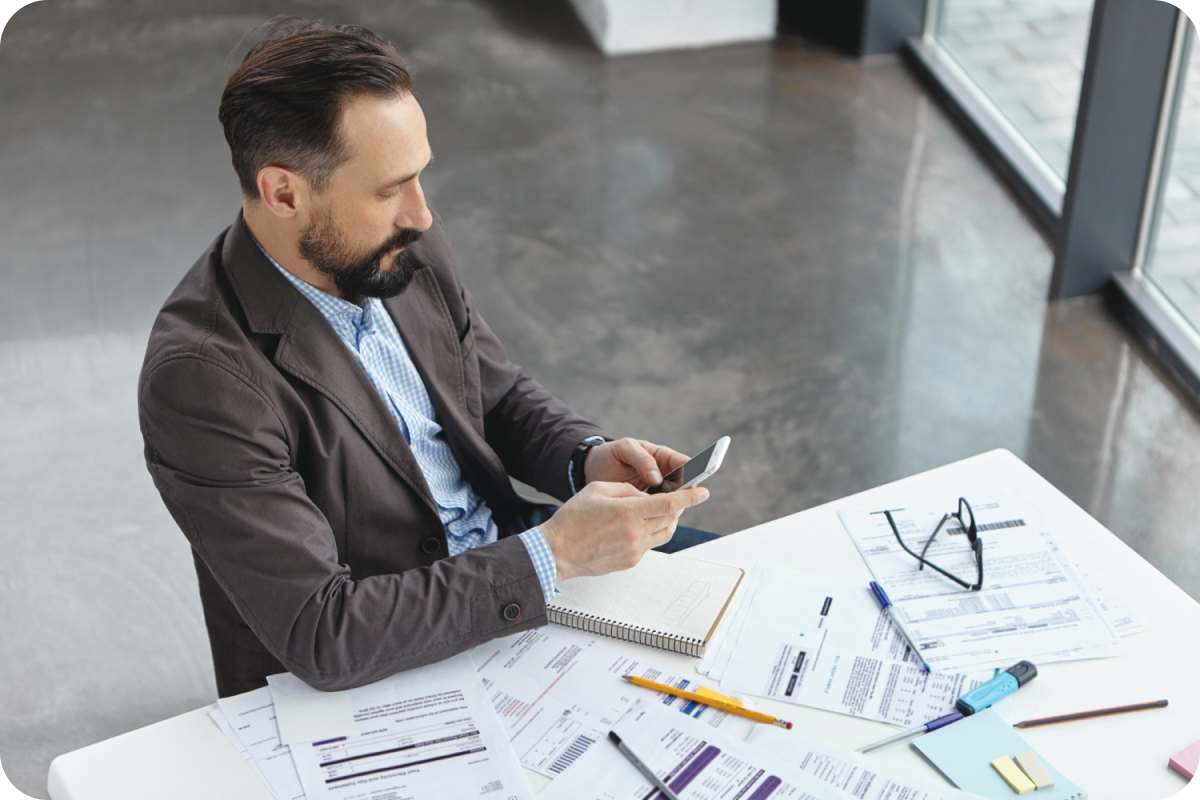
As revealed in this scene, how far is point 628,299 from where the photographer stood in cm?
394

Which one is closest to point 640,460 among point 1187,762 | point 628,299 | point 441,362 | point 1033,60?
point 441,362

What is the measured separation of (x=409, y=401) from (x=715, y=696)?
2.33 ft

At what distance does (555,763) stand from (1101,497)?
2.25m

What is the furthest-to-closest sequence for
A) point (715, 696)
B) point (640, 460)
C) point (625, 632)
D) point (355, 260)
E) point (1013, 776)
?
1. point (640, 460)
2. point (355, 260)
3. point (625, 632)
4. point (715, 696)
5. point (1013, 776)

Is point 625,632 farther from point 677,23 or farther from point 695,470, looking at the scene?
point 677,23

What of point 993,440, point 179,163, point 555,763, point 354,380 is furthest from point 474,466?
point 179,163

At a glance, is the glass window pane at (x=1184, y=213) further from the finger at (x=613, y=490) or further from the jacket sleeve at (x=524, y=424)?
the finger at (x=613, y=490)

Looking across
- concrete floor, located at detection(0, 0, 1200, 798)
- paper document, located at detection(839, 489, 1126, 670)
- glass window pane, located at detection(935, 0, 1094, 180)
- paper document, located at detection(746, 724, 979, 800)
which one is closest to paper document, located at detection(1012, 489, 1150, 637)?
paper document, located at detection(839, 489, 1126, 670)

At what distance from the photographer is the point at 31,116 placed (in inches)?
208

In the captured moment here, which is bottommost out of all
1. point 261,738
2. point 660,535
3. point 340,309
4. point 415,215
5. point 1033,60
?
point 1033,60

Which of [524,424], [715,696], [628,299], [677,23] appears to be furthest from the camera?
[677,23]

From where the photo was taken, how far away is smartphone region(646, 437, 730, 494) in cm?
155

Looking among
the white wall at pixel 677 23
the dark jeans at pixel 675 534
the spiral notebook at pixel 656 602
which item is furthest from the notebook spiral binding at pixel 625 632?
the white wall at pixel 677 23

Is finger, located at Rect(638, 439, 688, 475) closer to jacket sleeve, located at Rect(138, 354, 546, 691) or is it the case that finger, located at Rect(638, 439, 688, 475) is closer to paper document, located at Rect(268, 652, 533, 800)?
jacket sleeve, located at Rect(138, 354, 546, 691)
